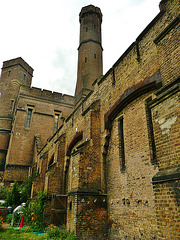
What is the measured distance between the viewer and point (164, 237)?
367 cm

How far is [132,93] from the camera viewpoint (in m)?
7.07

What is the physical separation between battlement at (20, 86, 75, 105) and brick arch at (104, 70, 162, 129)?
18796 millimetres

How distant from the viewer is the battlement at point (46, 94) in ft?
83.1

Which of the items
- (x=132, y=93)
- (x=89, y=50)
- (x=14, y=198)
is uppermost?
(x=89, y=50)

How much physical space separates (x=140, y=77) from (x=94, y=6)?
2292 cm

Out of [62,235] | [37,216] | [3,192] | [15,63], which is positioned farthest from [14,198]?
[15,63]

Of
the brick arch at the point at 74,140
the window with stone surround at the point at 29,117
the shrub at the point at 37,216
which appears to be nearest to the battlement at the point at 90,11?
the window with stone surround at the point at 29,117

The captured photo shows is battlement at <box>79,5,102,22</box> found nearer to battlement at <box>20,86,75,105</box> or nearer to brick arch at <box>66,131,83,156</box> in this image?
battlement at <box>20,86,75,105</box>

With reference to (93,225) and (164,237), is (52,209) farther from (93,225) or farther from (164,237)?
(164,237)

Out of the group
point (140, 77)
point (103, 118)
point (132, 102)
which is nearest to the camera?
point (140, 77)

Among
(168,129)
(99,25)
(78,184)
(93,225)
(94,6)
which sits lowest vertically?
(93,225)

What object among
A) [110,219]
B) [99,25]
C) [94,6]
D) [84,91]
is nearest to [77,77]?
[84,91]

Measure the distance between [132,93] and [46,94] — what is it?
2090 cm

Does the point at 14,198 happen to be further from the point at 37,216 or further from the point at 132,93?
the point at 132,93
